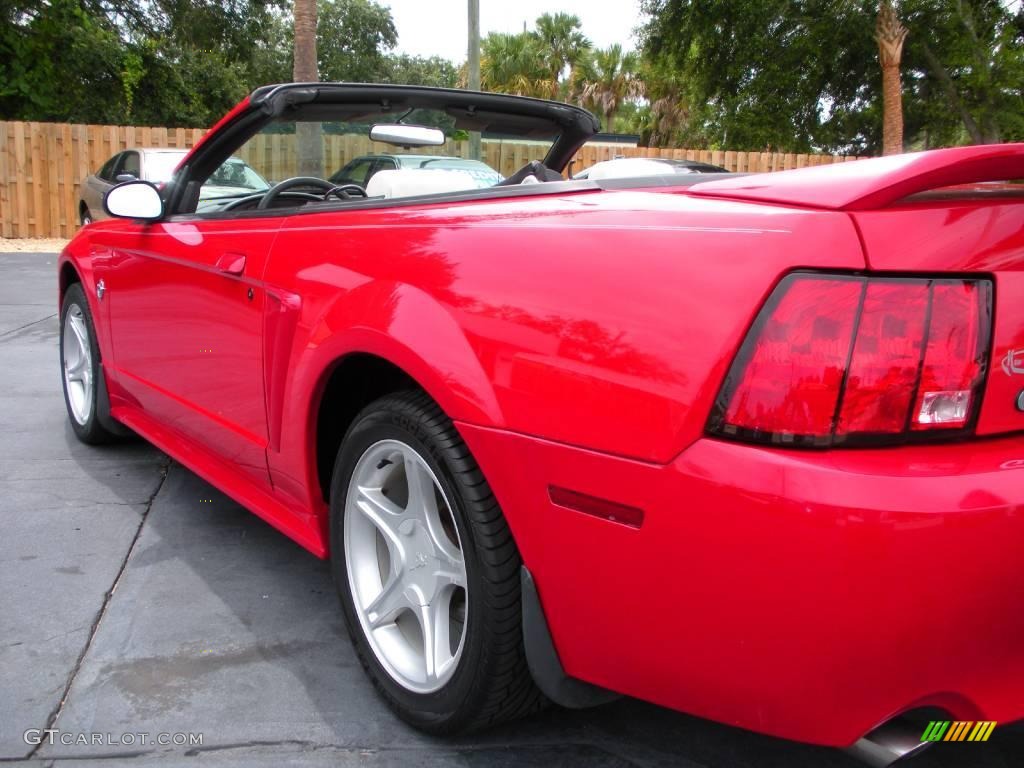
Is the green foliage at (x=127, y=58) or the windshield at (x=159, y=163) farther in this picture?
the green foliage at (x=127, y=58)

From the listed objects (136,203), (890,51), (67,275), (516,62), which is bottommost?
(67,275)

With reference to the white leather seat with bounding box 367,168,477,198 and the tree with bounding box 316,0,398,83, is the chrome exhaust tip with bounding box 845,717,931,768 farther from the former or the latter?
the tree with bounding box 316,0,398,83

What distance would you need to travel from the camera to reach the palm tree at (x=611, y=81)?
3822 centimetres

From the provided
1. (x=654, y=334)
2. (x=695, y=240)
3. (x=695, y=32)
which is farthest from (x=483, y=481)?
(x=695, y=32)

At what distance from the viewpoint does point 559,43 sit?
38.7 meters

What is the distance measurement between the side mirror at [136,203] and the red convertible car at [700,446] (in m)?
1.33

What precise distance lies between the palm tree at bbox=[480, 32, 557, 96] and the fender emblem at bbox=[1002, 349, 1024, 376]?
37.9 m

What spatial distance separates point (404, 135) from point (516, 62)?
36.9m

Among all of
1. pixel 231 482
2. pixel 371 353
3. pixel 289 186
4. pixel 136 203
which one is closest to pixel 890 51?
pixel 289 186

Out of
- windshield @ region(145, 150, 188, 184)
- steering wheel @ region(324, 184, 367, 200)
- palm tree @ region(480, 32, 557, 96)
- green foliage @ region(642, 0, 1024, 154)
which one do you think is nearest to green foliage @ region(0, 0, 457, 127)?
windshield @ region(145, 150, 188, 184)

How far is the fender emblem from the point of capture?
150 centimetres

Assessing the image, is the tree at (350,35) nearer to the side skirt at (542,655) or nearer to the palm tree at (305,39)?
the palm tree at (305,39)

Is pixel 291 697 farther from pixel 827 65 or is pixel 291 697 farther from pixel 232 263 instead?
pixel 827 65

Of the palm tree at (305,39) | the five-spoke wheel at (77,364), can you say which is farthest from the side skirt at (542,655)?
the palm tree at (305,39)
